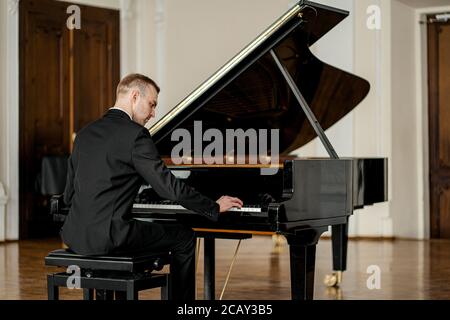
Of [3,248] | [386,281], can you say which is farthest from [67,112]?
[386,281]

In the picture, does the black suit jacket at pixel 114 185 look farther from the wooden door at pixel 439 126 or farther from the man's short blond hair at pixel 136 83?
the wooden door at pixel 439 126

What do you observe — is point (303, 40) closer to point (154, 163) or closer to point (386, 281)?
point (154, 163)

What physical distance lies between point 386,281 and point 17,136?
15.2ft

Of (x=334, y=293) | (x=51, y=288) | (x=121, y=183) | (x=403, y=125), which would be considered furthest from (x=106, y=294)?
(x=403, y=125)

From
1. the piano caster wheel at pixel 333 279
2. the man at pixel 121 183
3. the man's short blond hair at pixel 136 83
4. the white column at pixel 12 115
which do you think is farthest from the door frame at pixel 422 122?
the man's short blond hair at pixel 136 83

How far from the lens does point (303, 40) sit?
443cm

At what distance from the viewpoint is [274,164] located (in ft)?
13.5

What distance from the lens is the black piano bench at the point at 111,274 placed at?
135 inches

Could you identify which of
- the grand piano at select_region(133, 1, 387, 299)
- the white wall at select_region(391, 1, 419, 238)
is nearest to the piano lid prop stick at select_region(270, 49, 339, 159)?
the grand piano at select_region(133, 1, 387, 299)

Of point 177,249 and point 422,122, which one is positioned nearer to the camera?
point 177,249

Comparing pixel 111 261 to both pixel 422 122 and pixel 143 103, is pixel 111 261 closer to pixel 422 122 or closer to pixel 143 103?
pixel 143 103

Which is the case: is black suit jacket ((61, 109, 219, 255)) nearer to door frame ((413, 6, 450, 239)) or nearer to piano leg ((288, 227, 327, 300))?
piano leg ((288, 227, 327, 300))

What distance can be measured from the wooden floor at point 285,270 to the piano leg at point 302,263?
1316 mm

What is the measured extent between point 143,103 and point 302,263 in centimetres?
106
